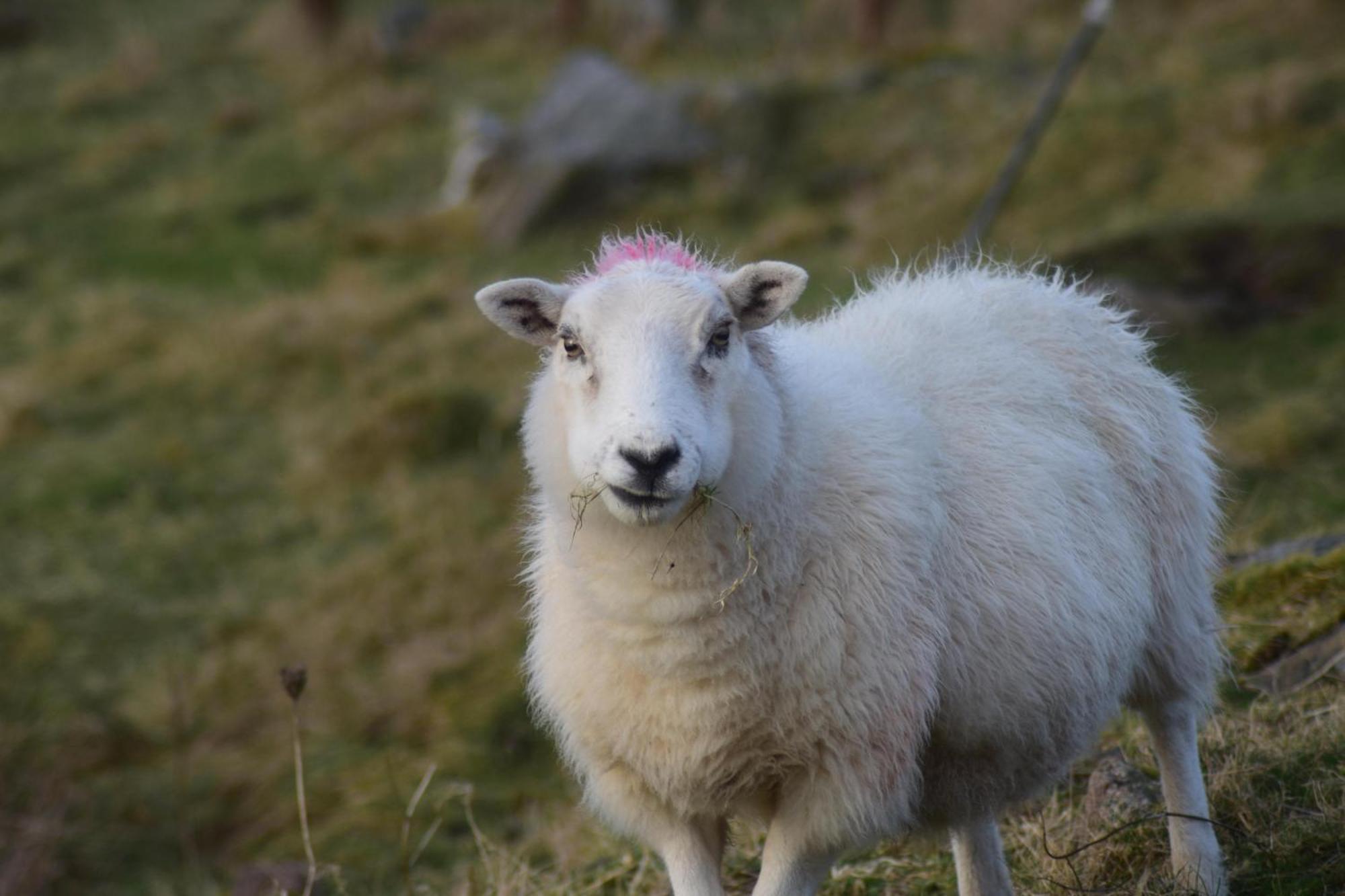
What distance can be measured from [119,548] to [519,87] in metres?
10.6

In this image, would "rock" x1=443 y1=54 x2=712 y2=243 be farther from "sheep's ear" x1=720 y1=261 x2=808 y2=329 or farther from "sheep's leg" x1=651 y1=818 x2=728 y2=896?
"sheep's leg" x1=651 y1=818 x2=728 y2=896

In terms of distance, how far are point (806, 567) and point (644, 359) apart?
60cm

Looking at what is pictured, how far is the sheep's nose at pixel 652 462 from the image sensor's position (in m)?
2.95

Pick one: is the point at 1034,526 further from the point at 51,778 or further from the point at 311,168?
the point at 311,168

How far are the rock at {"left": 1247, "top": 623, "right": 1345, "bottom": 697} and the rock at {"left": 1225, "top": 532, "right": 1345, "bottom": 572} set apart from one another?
0.43 metres

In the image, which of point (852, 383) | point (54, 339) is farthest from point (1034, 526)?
point (54, 339)

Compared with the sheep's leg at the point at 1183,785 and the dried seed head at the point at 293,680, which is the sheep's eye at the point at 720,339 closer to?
the dried seed head at the point at 293,680

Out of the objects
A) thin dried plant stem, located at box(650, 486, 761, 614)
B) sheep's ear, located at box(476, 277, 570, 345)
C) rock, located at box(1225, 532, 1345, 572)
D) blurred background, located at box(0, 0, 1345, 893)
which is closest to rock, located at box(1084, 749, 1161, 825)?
blurred background, located at box(0, 0, 1345, 893)

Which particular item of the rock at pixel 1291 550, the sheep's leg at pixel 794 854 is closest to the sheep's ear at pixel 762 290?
the sheep's leg at pixel 794 854

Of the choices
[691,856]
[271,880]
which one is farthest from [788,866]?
[271,880]

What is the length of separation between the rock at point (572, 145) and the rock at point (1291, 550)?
9227mm

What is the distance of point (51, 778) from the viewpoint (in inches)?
267

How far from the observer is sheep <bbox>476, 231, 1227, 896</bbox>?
10.6 feet

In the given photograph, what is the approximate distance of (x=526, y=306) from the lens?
355 centimetres
